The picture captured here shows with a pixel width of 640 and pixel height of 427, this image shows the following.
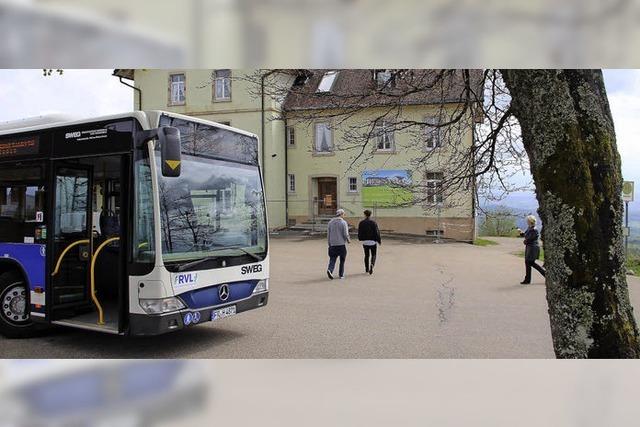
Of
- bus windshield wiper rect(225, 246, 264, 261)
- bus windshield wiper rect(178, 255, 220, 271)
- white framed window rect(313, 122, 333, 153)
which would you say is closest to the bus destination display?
bus windshield wiper rect(178, 255, 220, 271)

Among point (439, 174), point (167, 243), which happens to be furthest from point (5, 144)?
point (439, 174)

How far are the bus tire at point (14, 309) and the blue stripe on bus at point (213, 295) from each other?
198 centimetres

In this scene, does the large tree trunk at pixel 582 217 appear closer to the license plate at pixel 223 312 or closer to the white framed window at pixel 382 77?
the white framed window at pixel 382 77

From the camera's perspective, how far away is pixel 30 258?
230 inches

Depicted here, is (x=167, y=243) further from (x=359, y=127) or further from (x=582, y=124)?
(x=582, y=124)

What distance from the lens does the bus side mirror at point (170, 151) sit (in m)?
4.89

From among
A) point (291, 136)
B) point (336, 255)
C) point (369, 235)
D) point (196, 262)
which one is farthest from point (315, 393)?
point (336, 255)

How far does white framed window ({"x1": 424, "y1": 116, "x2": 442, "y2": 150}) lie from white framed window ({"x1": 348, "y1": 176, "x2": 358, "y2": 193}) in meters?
0.90

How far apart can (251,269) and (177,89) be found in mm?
1980

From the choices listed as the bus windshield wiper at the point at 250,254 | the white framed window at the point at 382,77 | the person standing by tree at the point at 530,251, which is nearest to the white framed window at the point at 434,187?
the white framed window at the point at 382,77

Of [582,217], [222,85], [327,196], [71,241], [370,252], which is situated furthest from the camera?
[370,252]

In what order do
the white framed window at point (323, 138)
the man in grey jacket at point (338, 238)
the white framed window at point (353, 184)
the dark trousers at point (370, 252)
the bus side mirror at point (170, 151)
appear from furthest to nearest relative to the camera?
the dark trousers at point (370, 252) < the man in grey jacket at point (338, 238) < the white framed window at point (353, 184) < the white framed window at point (323, 138) < the bus side mirror at point (170, 151)

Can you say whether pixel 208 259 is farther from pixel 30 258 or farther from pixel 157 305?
pixel 30 258
